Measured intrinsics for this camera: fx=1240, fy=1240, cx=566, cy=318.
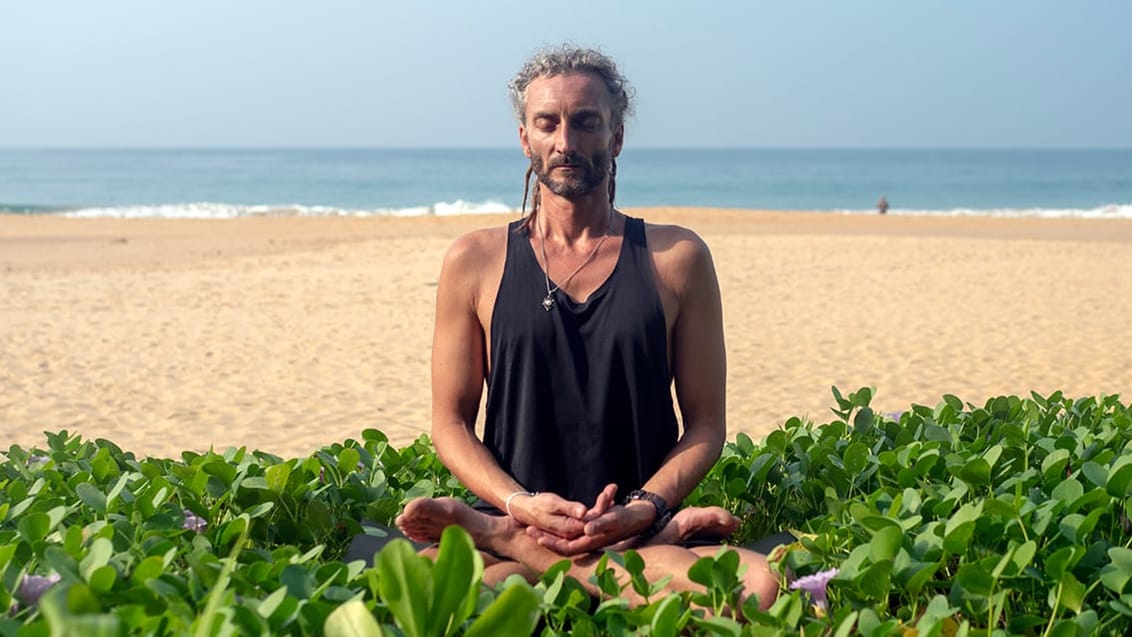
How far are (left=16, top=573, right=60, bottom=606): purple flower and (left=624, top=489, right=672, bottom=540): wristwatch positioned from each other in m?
1.39

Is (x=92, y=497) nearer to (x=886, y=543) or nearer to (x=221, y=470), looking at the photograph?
(x=221, y=470)

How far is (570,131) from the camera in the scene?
3.35 m

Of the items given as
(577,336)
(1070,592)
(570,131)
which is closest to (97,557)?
(577,336)

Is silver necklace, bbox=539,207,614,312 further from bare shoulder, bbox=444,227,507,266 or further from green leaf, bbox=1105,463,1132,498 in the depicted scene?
green leaf, bbox=1105,463,1132,498

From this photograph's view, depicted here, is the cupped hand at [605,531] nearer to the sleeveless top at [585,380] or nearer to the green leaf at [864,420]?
the sleeveless top at [585,380]

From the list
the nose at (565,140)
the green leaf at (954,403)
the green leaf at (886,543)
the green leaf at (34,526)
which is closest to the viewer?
the green leaf at (886,543)

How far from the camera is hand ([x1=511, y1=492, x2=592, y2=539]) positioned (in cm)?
297

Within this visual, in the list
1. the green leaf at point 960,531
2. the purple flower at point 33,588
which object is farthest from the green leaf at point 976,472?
the purple flower at point 33,588

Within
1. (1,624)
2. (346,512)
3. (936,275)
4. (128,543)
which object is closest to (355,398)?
(346,512)

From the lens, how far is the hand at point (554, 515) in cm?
297

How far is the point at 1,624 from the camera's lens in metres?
2.09

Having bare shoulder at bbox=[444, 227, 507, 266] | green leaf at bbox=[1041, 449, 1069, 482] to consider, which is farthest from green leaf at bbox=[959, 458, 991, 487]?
bare shoulder at bbox=[444, 227, 507, 266]

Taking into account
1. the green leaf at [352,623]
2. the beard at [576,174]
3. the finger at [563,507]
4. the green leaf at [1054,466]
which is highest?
the beard at [576,174]

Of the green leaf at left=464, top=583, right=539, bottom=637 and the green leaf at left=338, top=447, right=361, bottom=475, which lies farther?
the green leaf at left=338, top=447, right=361, bottom=475
